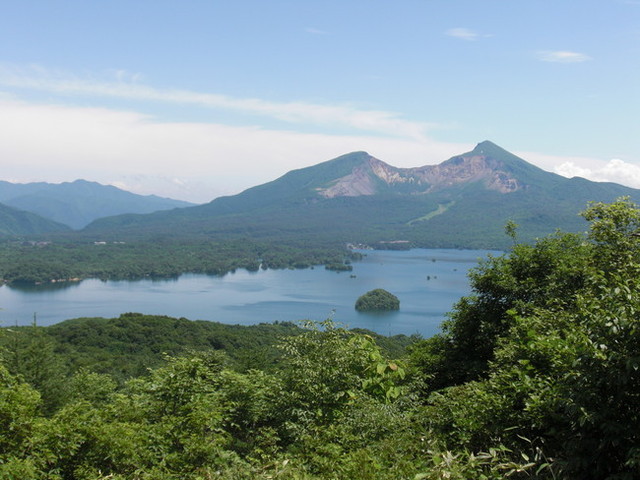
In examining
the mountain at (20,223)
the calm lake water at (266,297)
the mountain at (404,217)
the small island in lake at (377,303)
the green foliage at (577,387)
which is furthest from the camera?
the mountain at (20,223)

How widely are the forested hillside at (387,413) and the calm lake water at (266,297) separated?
2875 cm

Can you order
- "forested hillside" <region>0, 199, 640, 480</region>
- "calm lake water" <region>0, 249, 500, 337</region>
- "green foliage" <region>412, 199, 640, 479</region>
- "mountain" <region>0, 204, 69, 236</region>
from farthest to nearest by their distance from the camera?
"mountain" <region>0, 204, 69, 236</region>, "calm lake water" <region>0, 249, 500, 337</region>, "forested hillside" <region>0, 199, 640, 480</region>, "green foliage" <region>412, 199, 640, 479</region>

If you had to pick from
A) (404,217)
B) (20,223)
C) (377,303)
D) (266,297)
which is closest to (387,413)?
(377,303)

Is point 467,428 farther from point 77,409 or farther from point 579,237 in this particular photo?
point 579,237

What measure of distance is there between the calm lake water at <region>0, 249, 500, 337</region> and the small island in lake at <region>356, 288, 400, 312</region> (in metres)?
1.10

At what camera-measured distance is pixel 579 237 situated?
9.33 m

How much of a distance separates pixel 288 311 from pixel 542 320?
157ft

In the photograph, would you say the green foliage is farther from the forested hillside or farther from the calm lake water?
the calm lake water

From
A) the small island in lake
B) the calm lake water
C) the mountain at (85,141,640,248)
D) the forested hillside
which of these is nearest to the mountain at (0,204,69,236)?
the mountain at (85,141,640,248)

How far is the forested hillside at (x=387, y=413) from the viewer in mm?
2676

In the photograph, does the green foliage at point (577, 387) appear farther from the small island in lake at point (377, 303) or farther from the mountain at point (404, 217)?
the mountain at point (404, 217)

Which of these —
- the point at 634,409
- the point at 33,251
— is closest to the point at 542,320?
the point at 634,409

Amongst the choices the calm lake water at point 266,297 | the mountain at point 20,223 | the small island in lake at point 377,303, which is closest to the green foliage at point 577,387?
the calm lake water at point 266,297

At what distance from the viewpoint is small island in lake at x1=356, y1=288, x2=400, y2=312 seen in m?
54.2
